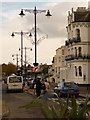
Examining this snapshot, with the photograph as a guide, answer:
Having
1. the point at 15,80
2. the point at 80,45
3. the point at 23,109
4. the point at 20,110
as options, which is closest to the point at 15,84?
the point at 15,80

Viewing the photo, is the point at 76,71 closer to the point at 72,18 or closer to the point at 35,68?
the point at 72,18

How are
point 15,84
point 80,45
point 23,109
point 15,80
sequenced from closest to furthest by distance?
1. point 23,109
2. point 15,84
3. point 15,80
4. point 80,45

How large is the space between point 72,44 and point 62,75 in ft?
48.5

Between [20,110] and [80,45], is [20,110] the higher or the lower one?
the lower one

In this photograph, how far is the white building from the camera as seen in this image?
57625 mm

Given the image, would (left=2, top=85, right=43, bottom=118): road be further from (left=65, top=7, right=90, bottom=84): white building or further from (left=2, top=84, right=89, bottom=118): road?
(left=65, top=7, right=90, bottom=84): white building

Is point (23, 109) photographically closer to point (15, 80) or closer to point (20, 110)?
point (20, 110)

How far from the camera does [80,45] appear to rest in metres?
57.9

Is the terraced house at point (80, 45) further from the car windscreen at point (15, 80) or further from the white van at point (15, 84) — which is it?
the white van at point (15, 84)

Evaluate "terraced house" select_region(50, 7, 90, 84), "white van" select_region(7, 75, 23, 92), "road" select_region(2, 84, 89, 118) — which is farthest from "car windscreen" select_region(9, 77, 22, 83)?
"terraced house" select_region(50, 7, 90, 84)

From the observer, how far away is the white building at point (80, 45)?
5762cm

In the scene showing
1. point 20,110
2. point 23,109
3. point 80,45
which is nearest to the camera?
point 20,110

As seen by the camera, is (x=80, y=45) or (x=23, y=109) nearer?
(x=23, y=109)

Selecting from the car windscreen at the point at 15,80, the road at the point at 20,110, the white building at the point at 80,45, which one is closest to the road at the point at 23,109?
the road at the point at 20,110
